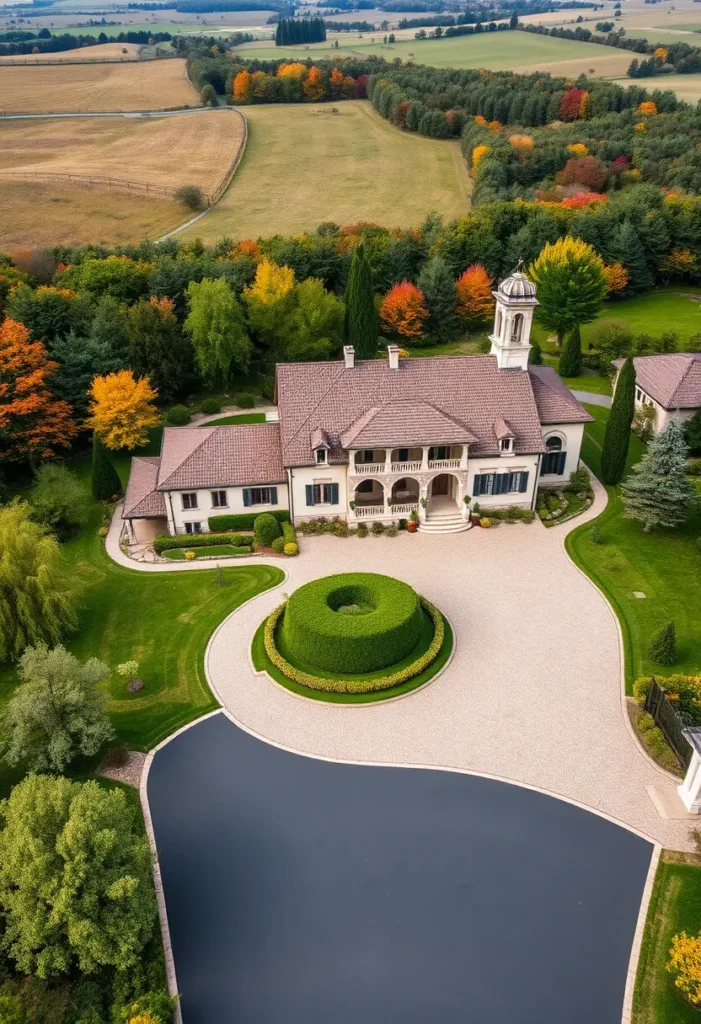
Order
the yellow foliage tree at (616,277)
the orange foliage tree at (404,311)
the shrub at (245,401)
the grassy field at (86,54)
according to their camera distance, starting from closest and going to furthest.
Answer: the shrub at (245,401)
the orange foliage tree at (404,311)
the yellow foliage tree at (616,277)
the grassy field at (86,54)

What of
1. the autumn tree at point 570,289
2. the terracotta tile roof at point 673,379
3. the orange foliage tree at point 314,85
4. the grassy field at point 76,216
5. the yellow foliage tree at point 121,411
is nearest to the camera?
the yellow foliage tree at point 121,411

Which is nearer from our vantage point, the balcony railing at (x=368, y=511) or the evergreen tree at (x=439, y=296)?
the balcony railing at (x=368, y=511)

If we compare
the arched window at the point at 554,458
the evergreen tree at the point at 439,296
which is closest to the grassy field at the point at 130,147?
the evergreen tree at the point at 439,296

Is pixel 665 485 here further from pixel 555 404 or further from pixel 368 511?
pixel 368 511

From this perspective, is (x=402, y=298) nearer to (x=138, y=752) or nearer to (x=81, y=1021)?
(x=138, y=752)

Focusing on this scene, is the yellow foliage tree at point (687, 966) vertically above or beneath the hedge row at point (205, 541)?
above

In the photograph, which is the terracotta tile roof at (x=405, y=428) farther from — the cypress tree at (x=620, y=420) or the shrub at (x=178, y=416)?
the shrub at (x=178, y=416)
